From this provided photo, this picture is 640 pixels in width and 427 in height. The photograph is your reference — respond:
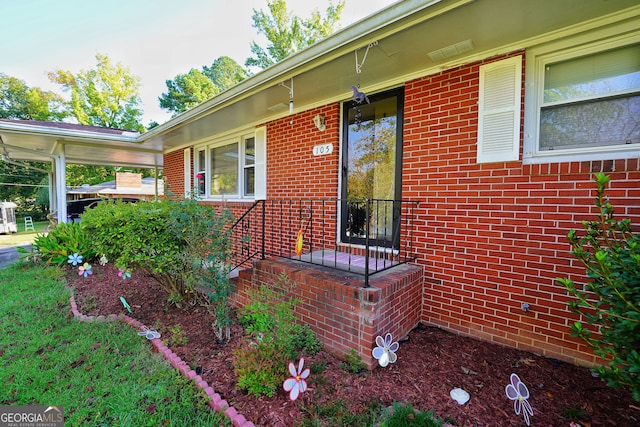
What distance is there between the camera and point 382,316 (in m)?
2.32

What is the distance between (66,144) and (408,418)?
9.56 meters

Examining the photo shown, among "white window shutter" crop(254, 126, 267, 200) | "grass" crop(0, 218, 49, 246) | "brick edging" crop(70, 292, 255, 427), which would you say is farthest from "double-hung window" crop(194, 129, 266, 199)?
"grass" crop(0, 218, 49, 246)

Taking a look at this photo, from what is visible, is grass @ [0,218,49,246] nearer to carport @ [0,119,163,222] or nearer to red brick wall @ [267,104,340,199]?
carport @ [0,119,163,222]

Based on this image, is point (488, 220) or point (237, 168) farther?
point (237, 168)

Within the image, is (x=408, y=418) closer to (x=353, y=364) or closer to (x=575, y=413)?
(x=353, y=364)

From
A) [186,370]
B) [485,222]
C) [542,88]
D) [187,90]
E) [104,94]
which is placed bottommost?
[186,370]

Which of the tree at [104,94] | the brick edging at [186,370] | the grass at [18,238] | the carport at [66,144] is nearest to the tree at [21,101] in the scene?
the tree at [104,94]

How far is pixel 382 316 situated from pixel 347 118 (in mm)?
2699

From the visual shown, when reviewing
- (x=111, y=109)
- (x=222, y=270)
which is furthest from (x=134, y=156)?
(x=111, y=109)

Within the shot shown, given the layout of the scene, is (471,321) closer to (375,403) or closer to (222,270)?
(375,403)

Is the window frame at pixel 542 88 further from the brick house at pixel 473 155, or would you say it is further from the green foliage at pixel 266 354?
the green foliage at pixel 266 354

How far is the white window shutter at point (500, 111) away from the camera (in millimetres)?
2492

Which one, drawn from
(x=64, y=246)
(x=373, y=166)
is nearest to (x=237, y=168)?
(x=373, y=166)

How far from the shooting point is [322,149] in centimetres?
400
